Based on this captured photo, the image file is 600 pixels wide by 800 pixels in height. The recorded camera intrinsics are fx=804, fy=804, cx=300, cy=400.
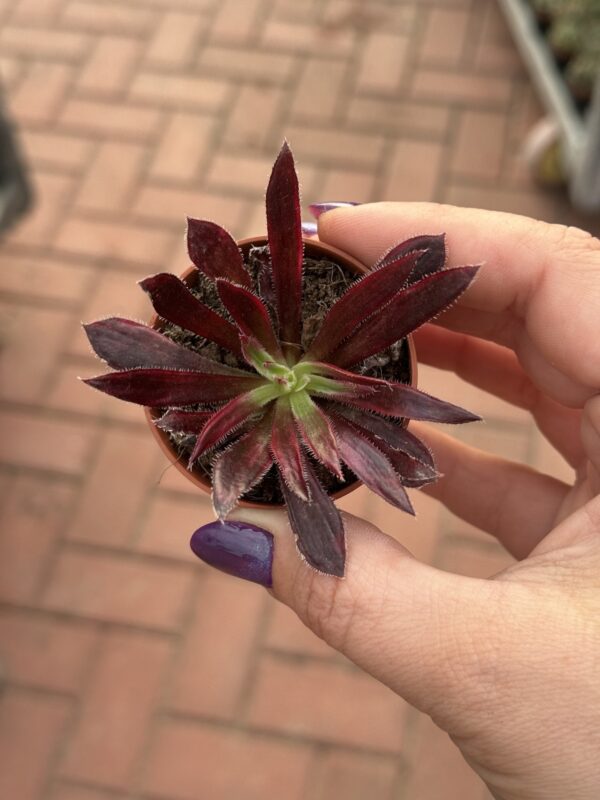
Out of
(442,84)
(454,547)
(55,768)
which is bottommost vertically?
(55,768)

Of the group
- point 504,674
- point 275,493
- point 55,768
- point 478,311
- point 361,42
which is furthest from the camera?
point 361,42

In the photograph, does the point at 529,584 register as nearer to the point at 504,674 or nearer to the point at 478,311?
the point at 504,674

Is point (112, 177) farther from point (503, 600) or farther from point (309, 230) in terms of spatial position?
point (503, 600)

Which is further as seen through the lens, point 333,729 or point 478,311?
point 333,729

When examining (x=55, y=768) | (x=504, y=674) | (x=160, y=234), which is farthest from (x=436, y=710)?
(x=160, y=234)

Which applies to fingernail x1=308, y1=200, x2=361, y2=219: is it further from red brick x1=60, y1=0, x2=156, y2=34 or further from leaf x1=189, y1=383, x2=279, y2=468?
red brick x1=60, y1=0, x2=156, y2=34

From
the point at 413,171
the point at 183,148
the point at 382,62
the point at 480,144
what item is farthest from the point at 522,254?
the point at 382,62

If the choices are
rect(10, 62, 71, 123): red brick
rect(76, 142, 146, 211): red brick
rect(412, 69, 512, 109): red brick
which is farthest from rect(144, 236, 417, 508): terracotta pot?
rect(10, 62, 71, 123): red brick
